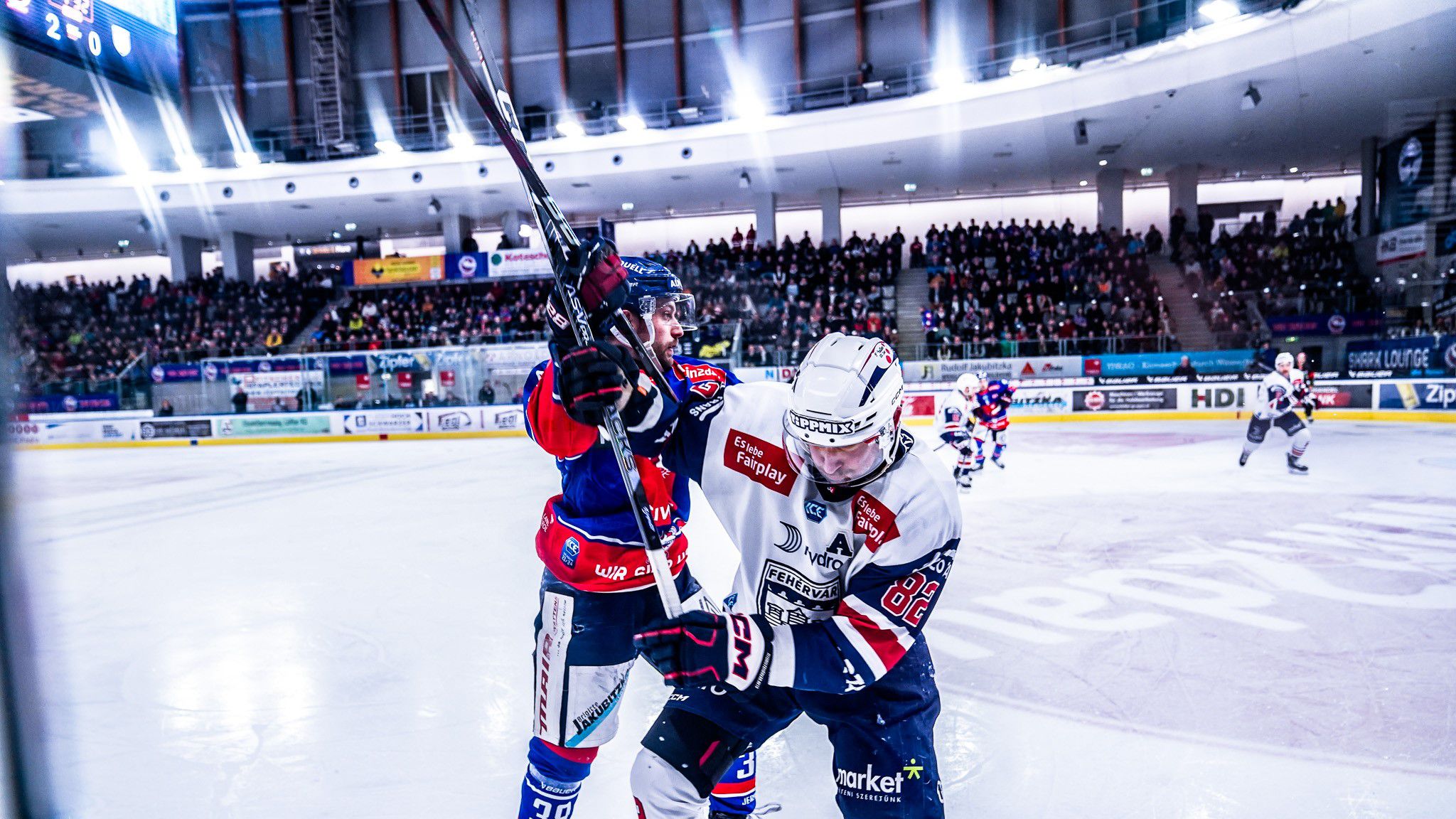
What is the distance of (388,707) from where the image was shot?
11.3 feet

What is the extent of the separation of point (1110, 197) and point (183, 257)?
2647 cm

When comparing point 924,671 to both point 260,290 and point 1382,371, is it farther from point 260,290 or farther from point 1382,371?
point 260,290

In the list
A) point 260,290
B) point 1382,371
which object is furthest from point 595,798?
point 260,290

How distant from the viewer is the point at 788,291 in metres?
19.4

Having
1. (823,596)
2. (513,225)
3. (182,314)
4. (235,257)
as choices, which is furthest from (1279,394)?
(235,257)

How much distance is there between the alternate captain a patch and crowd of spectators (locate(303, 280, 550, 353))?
1796 cm

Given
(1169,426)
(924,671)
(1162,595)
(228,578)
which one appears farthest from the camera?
(1169,426)

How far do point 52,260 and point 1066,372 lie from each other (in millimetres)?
32162

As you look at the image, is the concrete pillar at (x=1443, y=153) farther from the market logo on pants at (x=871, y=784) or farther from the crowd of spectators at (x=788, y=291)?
the market logo on pants at (x=871, y=784)

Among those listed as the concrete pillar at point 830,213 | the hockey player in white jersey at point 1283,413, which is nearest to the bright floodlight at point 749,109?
the concrete pillar at point 830,213

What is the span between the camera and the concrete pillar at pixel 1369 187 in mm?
17844

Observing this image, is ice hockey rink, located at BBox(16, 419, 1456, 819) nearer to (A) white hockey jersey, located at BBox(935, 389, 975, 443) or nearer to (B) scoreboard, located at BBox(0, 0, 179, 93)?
(A) white hockey jersey, located at BBox(935, 389, 975, 443)

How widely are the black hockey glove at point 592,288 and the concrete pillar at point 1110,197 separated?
21839 millimetres

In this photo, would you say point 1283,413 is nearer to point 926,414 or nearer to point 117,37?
point 926,414
